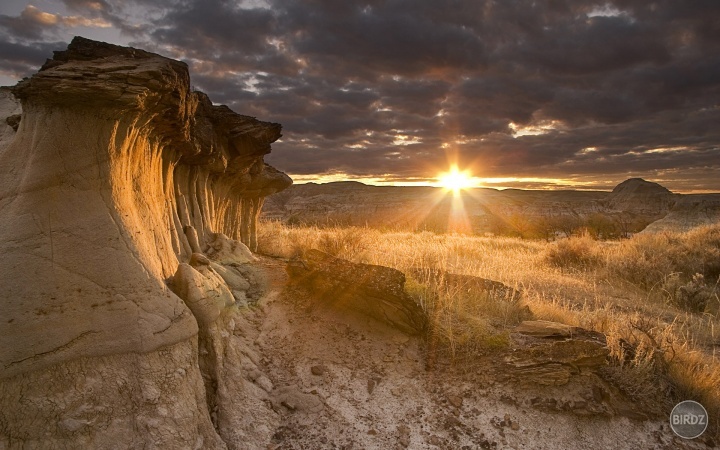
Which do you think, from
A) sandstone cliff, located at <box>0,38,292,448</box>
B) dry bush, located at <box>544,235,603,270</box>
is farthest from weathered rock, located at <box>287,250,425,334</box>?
dry bush, located at <box>544,235,603,270</box>

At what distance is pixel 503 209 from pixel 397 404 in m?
66.7

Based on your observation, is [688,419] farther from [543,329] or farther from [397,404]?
[397,404]

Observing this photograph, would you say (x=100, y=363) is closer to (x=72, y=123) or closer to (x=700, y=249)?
(x=72, y=123)

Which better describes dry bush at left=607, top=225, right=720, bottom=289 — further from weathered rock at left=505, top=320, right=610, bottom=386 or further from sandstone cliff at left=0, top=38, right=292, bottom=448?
sandstone cliff at left=0, top=38, right=292, bottom=448

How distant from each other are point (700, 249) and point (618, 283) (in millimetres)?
3735

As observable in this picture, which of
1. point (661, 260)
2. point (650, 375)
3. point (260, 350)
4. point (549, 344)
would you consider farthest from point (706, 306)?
point (260, 350)

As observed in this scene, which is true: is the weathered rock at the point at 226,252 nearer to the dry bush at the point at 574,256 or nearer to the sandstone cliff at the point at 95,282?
the sandstone cliff at the point at 95,282

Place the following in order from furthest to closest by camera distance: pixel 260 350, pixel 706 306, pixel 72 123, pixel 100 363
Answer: pixel 706 306 → pixel 260 350 → pixel 72 123 → pixel 100 363

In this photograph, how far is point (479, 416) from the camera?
470 cm

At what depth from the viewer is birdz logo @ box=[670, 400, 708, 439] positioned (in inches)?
181

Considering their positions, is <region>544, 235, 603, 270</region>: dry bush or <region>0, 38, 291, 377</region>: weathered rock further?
<region>544, 235, 603, 270</region>: dry bush

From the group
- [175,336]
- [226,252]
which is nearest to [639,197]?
[226,252]

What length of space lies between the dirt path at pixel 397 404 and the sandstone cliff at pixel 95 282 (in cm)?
91

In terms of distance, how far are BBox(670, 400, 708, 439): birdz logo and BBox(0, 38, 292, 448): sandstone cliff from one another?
5006 mm
